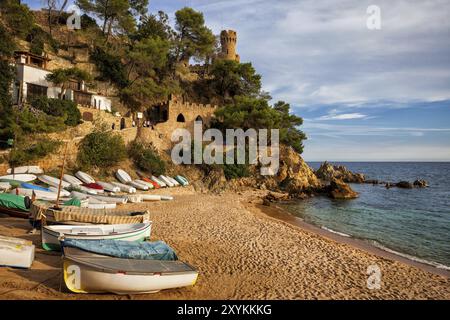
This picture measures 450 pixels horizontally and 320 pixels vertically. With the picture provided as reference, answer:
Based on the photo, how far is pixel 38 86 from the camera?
83.9 feet

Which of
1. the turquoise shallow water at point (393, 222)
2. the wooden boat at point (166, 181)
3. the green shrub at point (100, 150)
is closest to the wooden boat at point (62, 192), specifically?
the green shrub at point (100, 150)

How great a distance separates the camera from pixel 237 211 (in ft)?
65.5

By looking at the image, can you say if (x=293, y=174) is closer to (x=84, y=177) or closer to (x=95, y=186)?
(x=95, y=186)

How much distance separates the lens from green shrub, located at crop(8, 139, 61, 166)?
63.9 ft

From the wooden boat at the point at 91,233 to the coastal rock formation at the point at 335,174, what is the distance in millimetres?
40608

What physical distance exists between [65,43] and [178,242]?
114 ft

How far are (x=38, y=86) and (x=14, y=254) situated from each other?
903 inches

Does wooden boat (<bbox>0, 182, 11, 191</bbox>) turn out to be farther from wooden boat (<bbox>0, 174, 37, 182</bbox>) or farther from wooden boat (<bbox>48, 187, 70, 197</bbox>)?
wooden boat (<bbox>48, 187, 70, 197</bbox>)

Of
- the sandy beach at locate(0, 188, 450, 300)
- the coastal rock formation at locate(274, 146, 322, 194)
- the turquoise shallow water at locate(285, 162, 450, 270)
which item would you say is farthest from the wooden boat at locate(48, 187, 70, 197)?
the coastal rock formation at locate(274, 146, 322, 194)

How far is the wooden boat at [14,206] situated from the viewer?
42.9 feet

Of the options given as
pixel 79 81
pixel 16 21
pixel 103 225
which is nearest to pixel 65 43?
pixel 16 21

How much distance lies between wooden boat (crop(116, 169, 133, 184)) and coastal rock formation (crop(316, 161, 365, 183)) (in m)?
33.7

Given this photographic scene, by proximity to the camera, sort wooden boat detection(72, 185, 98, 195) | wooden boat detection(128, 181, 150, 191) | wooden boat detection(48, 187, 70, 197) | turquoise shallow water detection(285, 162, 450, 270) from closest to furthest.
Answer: turquoise shallow water detection(285, 162, 450, 270)
wooden boat detection(48, 187, 70, 197)
wooden boat detection(72, 185, 98, 195)
wooden boat detection(128, 181, 150, 191)

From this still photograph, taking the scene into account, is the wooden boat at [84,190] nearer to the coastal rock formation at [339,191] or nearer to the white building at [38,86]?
the white building at [38,86]
